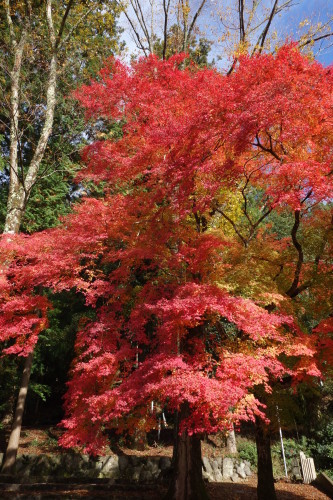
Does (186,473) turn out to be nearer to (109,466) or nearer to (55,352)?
(109,466)

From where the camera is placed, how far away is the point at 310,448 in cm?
1575

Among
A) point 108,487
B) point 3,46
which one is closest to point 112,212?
point 108,487

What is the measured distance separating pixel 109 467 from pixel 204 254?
11112 mm

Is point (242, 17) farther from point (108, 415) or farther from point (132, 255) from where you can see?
point (108, 415)

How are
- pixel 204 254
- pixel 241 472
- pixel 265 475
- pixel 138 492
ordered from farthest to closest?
pixel 241 472 < pixel 138 492 < pixel 265 475 < pixel 204 254

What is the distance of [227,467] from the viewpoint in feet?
46.5

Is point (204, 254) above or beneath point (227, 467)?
above

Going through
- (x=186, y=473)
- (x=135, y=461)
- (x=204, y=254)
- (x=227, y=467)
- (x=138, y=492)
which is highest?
(x=204, y=254)

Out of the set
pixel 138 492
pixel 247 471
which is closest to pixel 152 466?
pixel 247 471

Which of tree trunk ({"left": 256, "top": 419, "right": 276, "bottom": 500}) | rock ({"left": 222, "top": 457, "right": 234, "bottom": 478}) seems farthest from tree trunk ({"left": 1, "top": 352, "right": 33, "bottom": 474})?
tree trunk ({"left": 256, "top": 419, "right": 276, "bottom": 500})

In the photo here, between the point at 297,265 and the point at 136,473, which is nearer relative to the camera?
the point at 297,265

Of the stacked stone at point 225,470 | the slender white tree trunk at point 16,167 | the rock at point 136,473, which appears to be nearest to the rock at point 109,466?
the rock at point 136,473

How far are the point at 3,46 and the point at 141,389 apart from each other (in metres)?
14.0

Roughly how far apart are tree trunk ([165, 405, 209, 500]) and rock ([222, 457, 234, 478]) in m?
6.93
